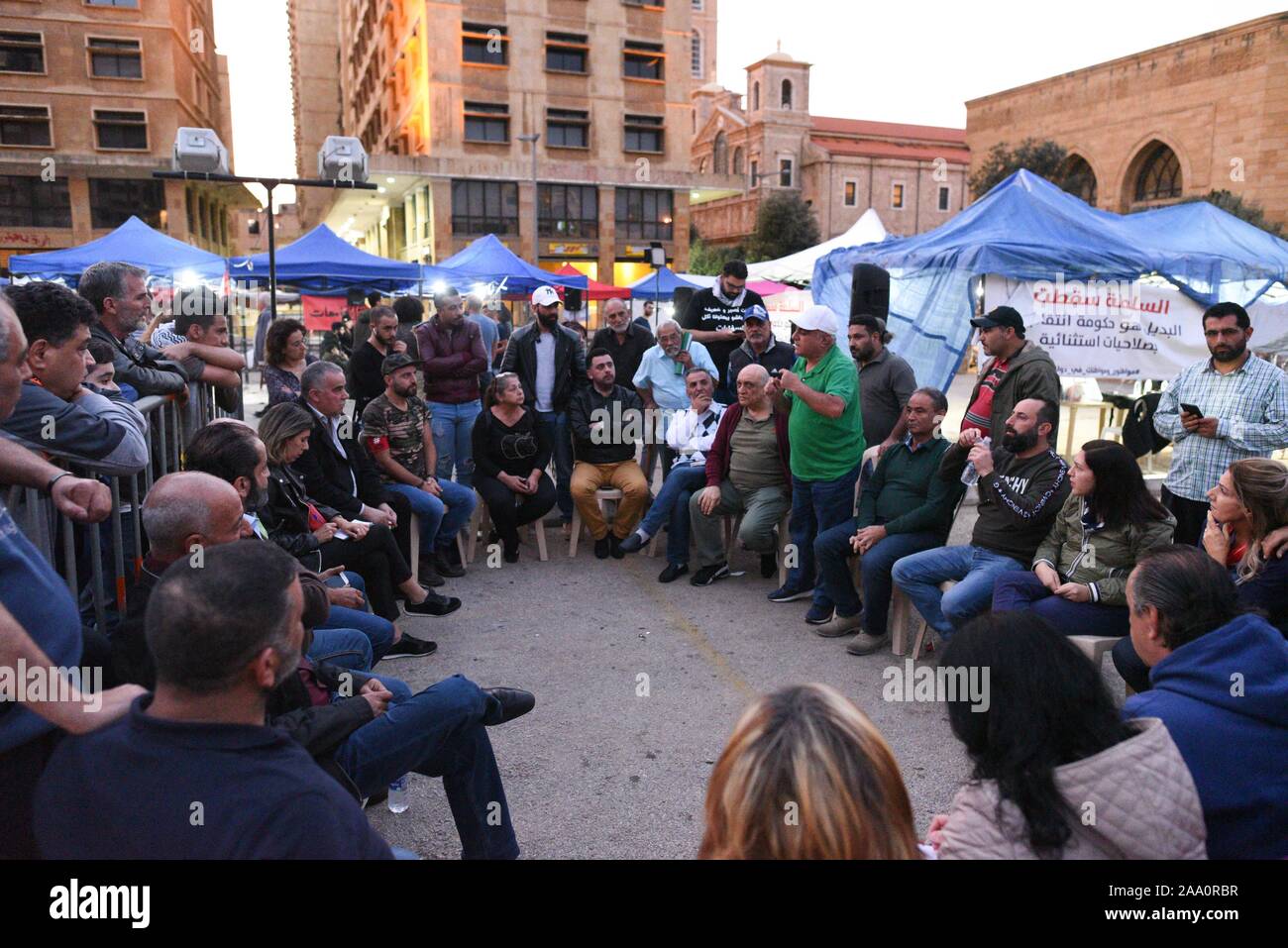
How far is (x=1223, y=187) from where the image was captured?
41.2m

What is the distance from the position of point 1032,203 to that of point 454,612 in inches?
294

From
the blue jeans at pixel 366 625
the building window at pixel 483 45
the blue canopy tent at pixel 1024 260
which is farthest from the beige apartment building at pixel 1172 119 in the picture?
the blue jeans at pixel 366 625

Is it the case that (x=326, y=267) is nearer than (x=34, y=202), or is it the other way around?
(x=326, y=267)

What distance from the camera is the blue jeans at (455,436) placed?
24.5 ft

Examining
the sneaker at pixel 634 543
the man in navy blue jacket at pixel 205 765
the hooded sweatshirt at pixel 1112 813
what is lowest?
the sneaker at pixel 634 543

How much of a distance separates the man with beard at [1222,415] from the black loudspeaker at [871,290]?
97.2 inches

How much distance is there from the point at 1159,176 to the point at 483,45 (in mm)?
35238

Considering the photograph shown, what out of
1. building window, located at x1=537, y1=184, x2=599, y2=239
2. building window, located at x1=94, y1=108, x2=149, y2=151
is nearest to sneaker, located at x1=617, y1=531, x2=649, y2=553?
building window, located at x1=537, y1=184, x2=599, y2=239

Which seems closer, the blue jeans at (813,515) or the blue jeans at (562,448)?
the blue jeans at (813,515)

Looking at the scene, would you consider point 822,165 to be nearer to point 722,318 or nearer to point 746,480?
point 722,318

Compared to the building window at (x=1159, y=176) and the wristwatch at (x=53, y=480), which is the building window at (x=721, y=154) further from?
the wristwatch at (x=53, y=480)

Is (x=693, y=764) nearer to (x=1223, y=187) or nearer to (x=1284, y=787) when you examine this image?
(x=1284, y=787)

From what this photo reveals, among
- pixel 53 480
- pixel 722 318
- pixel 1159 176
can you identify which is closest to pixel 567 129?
pixel 1159 176

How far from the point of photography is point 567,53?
41156 mm
